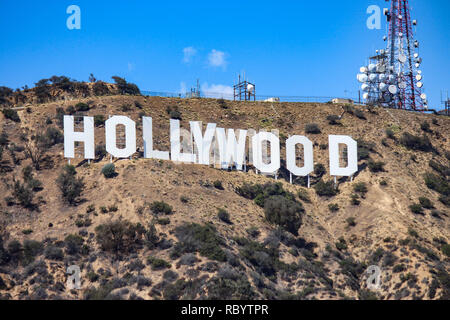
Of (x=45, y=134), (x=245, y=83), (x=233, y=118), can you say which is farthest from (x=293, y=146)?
(x=45, y=134)

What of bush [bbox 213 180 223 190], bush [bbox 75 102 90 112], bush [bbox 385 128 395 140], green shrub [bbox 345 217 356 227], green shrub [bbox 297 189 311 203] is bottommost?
green shrub [bbox 345 217 356 227]

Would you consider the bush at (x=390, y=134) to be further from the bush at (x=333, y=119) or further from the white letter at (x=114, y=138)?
the white letter at (x=114, y=138)

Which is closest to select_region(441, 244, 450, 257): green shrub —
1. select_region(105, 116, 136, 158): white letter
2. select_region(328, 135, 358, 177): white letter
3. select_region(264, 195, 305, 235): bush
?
select_region(264, 195, 305, 235): bush

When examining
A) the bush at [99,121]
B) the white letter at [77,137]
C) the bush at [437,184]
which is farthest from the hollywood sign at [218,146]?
the bush at [437,184]

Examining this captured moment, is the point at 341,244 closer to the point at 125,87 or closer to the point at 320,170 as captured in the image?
the point at 320,170

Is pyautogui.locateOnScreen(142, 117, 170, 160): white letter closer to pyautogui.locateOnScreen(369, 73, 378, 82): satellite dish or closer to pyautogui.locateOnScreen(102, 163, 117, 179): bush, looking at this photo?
pyautogui.locateOnScreen(102, 163, 117, 179): bush
